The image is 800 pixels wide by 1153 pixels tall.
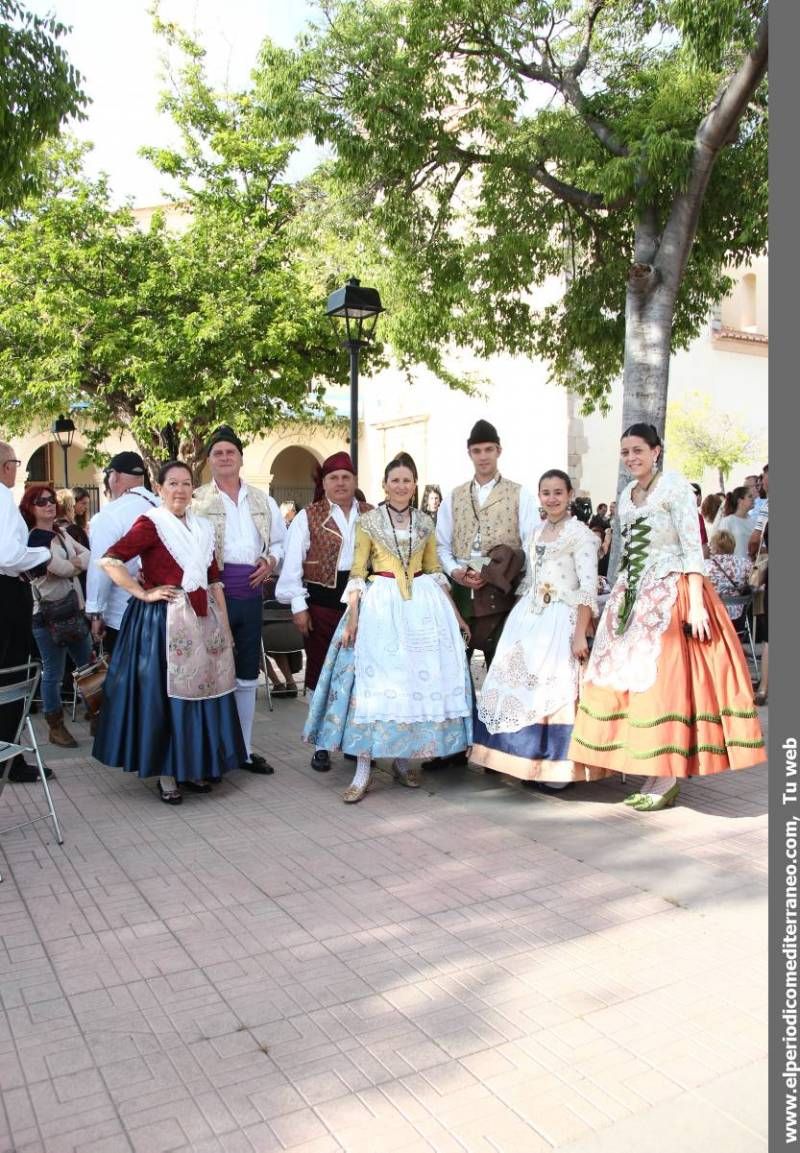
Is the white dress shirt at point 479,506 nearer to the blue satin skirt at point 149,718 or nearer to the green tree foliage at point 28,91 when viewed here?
the blue satin skirt at point 149,718

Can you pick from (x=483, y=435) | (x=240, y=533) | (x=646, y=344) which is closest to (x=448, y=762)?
(x=240, y=533)

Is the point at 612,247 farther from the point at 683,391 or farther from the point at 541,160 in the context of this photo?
the point at 683,391

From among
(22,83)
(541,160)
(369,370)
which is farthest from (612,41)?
(369,370)

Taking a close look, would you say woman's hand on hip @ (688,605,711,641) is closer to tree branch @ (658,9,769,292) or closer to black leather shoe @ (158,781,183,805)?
black leather shoe @ (158,781,183,805)

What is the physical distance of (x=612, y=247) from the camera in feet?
37.4

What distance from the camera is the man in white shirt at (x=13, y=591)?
5.24 meters

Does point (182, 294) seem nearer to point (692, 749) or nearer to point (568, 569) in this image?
point (568, 569)

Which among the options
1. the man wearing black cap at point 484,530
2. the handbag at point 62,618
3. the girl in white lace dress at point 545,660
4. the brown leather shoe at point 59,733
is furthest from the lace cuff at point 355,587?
the brown leather shoe at point 59,733

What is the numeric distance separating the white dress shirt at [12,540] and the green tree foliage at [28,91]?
3.24 m

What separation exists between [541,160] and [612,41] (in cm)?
203

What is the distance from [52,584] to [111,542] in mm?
819

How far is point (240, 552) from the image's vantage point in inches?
238
